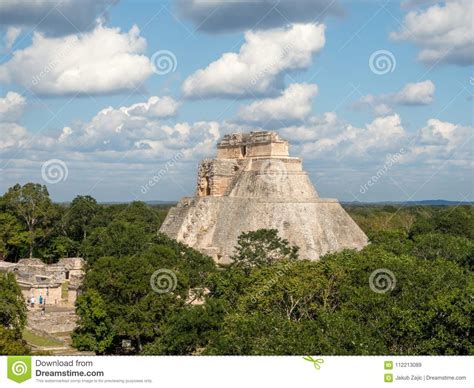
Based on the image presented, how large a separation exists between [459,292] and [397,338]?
202cm

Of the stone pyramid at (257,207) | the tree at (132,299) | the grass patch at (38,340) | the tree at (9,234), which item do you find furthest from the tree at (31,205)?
the tree at (132,299)

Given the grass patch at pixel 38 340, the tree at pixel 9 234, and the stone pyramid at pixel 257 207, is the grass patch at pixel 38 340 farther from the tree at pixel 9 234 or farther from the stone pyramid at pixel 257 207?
the tree at pixel 9 234

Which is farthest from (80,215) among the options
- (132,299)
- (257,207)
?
(132,299)

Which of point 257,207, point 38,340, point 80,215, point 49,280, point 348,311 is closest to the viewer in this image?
point 348,311

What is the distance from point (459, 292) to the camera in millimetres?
18719

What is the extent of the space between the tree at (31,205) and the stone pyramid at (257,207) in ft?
40.0

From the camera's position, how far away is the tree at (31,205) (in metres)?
50.8

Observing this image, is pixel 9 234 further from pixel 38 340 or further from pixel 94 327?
pixel 94 327

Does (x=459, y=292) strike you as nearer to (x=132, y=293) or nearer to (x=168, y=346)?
(x=168, y=346)

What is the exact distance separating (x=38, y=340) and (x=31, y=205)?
2571 cm

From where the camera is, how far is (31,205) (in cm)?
5097

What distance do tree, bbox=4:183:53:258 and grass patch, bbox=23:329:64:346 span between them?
23609mm

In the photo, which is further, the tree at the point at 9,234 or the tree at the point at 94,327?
the tree at the point at 9,234
